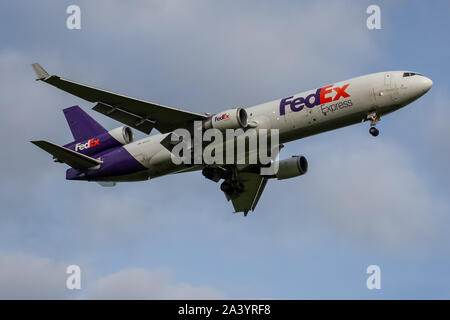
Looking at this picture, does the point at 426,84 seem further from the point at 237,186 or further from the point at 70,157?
the point at 70,157

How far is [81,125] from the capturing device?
55.1m

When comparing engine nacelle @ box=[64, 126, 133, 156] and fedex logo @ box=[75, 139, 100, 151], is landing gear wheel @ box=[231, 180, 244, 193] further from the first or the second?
fedex logo @ box=[75, 139, 100, 151]

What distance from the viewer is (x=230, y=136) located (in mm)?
48156

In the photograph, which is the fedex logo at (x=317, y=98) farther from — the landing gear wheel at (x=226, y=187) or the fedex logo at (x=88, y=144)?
the fedex logo at (x=88, y=144)

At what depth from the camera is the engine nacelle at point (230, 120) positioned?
154 ft

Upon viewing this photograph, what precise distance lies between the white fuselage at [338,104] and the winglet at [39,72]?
12832mm

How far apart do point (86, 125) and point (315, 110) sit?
17.2 metres

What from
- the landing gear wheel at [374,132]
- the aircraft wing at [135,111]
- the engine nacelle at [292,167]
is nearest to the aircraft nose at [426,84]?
the landing gear wheel at [374,132]

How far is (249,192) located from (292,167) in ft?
15.8

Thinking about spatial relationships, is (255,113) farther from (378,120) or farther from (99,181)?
(99,181)

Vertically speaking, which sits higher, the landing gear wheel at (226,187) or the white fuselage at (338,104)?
the white fuselage at (338,104)

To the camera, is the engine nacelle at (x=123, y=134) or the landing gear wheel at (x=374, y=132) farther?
the engine nacelle at (x=123, y=134)

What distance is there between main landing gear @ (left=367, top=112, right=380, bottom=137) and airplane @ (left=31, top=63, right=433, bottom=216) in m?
0.04

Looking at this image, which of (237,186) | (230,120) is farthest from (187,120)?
(237,186)
